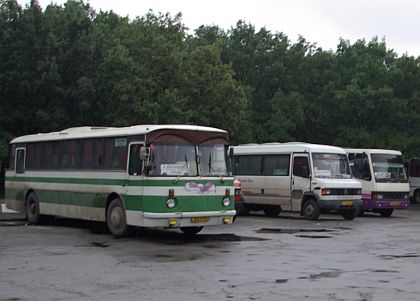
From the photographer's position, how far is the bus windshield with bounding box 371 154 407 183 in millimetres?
28312

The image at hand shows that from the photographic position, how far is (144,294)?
934 cm

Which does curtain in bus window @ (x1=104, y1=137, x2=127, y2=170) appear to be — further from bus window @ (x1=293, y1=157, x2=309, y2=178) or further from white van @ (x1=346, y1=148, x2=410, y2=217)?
white van @ (x1=346, y1=148, x2=410, y2=217)

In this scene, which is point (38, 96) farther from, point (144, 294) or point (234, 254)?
point (144, 294)

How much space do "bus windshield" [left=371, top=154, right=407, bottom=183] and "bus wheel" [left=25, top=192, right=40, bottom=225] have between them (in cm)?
1384

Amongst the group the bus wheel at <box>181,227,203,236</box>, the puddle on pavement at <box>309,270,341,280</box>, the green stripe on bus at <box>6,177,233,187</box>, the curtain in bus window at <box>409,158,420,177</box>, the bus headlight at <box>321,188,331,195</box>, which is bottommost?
the puddle on pavement at <box>309,270,341,280</box>

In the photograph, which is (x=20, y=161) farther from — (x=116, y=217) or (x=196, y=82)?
(x=196, y=82)

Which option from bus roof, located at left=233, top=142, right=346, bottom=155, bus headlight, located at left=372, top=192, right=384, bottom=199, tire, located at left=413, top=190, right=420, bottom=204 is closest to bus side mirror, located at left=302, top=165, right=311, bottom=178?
bus roof, located at left=233, top=142, right=346, bottom=155

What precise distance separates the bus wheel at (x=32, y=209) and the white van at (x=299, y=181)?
776cm

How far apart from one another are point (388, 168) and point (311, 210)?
5357mm

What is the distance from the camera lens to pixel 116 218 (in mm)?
17594

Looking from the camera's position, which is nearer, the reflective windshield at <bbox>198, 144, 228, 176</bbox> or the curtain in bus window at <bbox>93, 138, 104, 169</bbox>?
the reflective windshield at <bbox>198, 144, 228, 176</bbox>

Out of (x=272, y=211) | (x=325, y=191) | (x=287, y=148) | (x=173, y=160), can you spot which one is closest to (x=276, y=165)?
(x=287, y=148)

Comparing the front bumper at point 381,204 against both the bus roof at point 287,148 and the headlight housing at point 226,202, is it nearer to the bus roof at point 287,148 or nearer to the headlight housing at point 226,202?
the bus roof at point 287,148

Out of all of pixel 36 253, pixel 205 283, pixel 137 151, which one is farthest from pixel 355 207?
pixel 205 283
